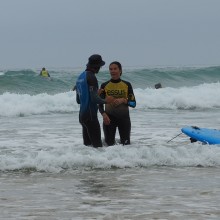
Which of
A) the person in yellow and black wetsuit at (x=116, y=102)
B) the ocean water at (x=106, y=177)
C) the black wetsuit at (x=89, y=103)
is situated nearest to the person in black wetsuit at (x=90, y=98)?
the black wetsuit at (x=89, y=103)

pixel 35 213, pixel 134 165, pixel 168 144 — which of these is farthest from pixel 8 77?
pixel 35 213

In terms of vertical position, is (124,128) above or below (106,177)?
above

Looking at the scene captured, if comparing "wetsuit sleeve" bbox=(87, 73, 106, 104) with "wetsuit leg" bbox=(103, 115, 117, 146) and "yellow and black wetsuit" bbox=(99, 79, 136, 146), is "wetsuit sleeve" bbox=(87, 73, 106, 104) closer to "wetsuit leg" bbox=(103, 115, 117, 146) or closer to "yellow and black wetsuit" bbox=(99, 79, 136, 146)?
"yellow and black wetsuit" bbox=(99, 79, 136, 146)

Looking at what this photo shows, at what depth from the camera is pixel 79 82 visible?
7.14 m

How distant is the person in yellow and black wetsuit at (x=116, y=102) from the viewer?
24.2ft

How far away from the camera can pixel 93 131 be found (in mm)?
7398

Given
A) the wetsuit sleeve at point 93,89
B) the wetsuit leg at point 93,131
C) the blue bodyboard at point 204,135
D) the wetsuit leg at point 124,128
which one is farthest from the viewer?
the blue bodyboard at point 204,135

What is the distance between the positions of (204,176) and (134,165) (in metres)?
1.15

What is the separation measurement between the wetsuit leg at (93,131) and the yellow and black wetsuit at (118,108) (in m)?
0.19

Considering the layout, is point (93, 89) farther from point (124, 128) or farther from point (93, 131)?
point (124, 128)

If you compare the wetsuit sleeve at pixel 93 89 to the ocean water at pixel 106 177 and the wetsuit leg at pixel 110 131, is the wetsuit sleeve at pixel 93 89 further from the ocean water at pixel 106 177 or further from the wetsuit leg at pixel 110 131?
the ocean water at pixel 106 177

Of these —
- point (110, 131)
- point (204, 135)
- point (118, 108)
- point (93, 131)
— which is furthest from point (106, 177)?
point (204, 135)

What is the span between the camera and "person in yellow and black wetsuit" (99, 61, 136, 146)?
24.2ft

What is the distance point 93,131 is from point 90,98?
19.4 inches
